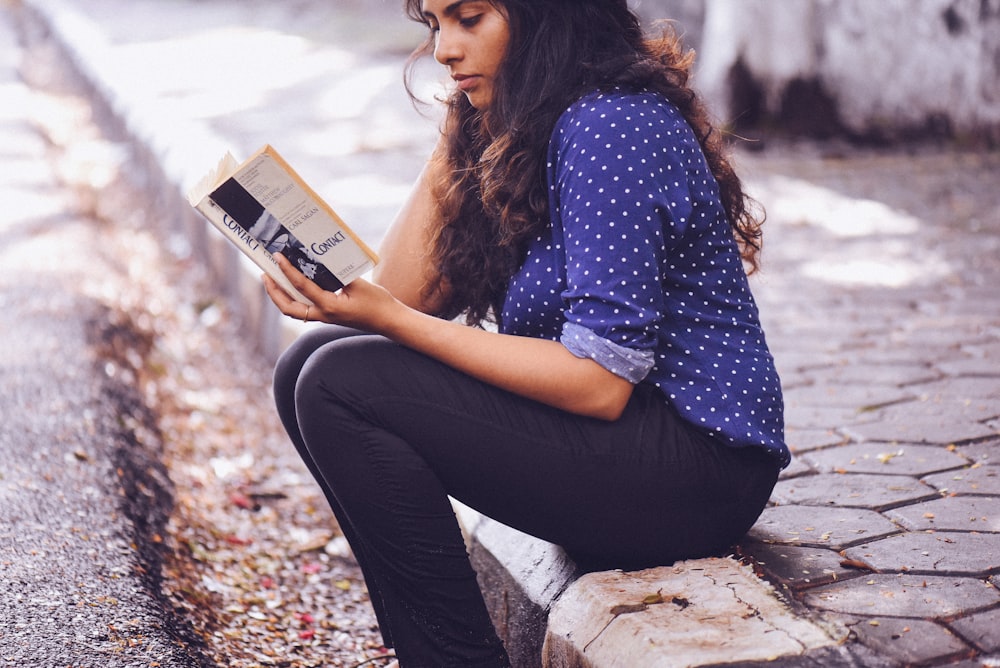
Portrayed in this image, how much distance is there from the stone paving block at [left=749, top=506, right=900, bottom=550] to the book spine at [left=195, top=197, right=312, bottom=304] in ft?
3.59

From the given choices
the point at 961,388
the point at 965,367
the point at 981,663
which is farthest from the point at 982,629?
the point at 965,367

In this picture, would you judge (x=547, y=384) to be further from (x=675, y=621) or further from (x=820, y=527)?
(x=820, y=527)

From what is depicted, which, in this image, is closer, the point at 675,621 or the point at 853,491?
the point at 675,621

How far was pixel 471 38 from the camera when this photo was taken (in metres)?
2.12

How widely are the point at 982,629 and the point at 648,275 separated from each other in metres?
0.84

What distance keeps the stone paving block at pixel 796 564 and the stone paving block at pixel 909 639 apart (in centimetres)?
19

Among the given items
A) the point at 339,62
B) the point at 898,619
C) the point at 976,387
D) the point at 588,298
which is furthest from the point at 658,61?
the point at 339,62

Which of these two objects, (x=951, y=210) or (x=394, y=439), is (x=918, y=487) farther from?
(x=951, y=210)

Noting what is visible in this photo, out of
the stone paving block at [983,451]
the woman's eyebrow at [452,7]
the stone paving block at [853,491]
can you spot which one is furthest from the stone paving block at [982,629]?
the woman's eyebrow at [452,7]

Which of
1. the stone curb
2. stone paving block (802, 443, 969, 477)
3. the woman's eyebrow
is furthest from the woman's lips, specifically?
stone paving block (802, 443, 969, 477)

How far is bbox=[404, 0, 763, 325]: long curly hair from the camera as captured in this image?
2053mm

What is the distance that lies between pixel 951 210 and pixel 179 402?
371cm

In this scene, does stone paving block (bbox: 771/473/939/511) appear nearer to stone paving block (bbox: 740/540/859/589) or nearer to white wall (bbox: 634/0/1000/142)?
stone paving block (bbox: 740/540/859/589)

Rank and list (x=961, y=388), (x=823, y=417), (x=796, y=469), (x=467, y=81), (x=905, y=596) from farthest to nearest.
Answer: (x=961, y=388)
(x=823, y=417)
(x=796, y=469)
(x=467, y=81)
(x=905, y=596)
